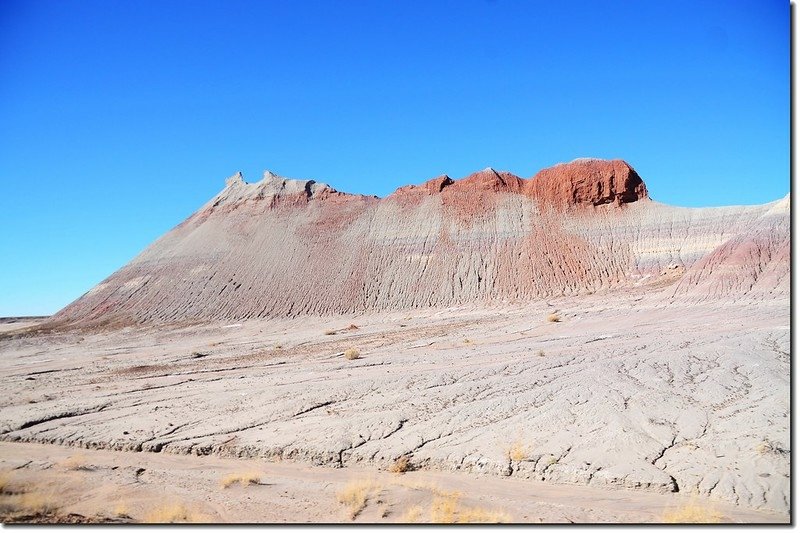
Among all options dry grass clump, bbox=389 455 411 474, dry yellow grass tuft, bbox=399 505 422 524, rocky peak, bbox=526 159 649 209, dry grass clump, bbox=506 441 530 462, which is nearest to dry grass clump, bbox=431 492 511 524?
dry yellow grass tuft, bbox=399 505 422 524

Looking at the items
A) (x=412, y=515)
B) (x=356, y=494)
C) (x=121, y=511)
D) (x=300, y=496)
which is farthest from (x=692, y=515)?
(x=121, y=511)

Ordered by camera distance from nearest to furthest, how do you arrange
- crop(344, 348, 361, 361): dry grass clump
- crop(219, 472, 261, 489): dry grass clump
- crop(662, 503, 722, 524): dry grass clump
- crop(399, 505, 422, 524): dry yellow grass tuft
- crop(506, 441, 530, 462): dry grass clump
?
crop(662, 503, 722, 524): dry grass clump → crop(399, 505, 422, 524): dry yellow grass tuft → crop(219, 472, 261, 489): dry grass clump → crop(506, 441, 530, 462): dry grass clump → crop(344, 348, 361, 361): dry grass clump

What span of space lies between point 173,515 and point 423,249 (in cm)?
5302

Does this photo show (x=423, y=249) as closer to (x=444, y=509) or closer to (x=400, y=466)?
(x=400, y=466)

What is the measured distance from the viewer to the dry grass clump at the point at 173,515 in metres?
7.40

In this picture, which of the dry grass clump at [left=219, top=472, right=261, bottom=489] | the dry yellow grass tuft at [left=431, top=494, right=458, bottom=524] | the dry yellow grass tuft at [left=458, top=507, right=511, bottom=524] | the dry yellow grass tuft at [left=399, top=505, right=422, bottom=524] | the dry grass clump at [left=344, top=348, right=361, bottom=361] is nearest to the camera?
the dry yellow grass tuft at [left=458, top=507, right=511, bottom=524]

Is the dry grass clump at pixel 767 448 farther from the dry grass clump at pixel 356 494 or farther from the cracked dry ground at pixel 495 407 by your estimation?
the dry grass clump at pixel 356 494

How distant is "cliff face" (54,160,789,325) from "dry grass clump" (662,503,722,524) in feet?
134

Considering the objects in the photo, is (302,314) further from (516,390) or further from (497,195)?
(516,390)

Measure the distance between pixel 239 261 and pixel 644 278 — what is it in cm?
4211

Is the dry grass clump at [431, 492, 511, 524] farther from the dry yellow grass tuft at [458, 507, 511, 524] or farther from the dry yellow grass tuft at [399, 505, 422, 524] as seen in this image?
the dry yellow grass tuft at [399, 505, 422, 524]

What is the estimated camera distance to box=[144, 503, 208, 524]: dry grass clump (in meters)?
7.40

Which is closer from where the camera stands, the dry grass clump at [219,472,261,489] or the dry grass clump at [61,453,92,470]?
the dry grass clump at [219,472,261,489]

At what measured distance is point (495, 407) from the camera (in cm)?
1198
